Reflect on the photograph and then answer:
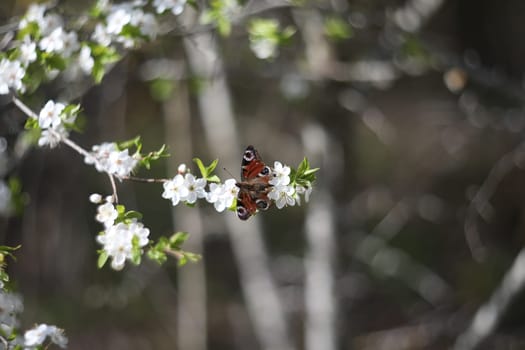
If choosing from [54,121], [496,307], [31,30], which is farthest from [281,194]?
[496,307]

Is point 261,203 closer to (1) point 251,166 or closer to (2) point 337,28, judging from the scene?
(1) point 251,166

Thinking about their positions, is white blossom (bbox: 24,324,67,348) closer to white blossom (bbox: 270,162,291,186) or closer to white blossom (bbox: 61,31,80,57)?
white blossom (bbox: 270,162,291,186)

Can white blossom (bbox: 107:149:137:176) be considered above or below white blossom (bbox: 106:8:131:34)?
below

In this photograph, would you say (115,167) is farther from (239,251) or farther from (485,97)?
(485,97)

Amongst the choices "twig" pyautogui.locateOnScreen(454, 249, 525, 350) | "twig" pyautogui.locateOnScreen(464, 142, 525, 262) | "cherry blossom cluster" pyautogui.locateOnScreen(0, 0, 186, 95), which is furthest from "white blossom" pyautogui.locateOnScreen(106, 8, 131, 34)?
"twig" pyautogui.locateOnScreen(454, 249, 525, 350)

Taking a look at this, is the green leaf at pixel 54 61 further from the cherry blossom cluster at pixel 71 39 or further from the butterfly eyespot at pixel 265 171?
the butterfly eyespot at pixel 265 171

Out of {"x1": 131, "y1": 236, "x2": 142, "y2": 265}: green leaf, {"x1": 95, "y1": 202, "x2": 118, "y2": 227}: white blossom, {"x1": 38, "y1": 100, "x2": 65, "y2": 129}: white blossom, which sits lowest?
{"x1": 131, "y1": 236, "x2": 142, "y2": 265}: green leaf

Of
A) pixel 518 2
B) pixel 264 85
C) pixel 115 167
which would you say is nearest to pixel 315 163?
pixel 264 85
